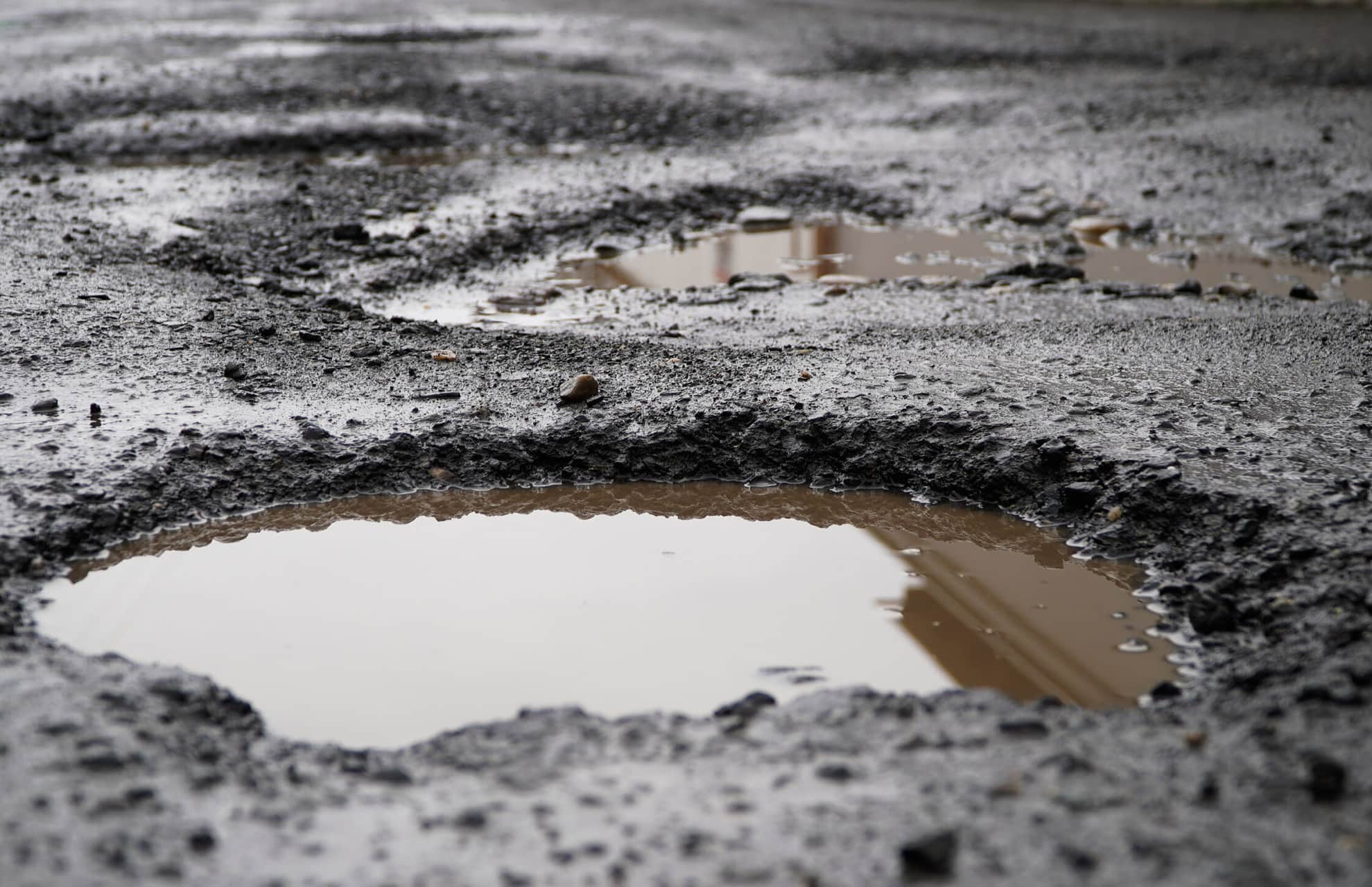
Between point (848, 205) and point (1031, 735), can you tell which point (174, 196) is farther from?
point (1031, 735)

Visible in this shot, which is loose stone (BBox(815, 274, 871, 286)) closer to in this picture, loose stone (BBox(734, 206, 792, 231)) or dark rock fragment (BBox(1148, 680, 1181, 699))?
loose stone (BBox(734, 206, 792, 231))

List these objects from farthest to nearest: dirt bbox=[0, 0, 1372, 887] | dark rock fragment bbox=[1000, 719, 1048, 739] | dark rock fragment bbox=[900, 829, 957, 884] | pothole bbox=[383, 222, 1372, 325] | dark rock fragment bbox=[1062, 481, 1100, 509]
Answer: pothole bbox=[383, 222, 1372, 325]
dark rock fragment bbox=[1062, 481, 1100, 509]
dark rock fragment bbox=[1000, 719, 1048, 739]
dirt bbox=[0, 0, 1372, 887]
dark rock fragment bbox=[900, 829, 957, 884]

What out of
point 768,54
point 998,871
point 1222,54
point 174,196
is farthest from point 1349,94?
point 998,871

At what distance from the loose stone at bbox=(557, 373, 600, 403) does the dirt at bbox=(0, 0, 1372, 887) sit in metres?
0.06

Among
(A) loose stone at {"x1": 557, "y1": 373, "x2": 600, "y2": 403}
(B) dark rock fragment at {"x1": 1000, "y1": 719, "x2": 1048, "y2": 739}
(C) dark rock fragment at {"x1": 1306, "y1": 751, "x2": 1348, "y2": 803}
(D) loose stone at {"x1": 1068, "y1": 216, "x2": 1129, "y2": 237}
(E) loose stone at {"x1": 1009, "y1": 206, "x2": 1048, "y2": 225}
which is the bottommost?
(B) dark rock fragment at {"x1": 1000, "y1": 719, "x2": 1048, "y2": 739}

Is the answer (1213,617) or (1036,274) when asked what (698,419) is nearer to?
(1213,617)

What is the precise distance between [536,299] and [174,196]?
2084mm

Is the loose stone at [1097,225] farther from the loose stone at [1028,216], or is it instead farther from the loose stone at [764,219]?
the loose stone at [764,219]

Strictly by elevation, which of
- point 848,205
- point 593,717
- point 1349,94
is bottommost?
point 593,717

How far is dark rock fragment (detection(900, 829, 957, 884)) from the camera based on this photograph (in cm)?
164

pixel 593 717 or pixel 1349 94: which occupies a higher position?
pixel 1349 94

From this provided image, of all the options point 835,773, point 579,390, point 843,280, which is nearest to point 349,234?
point 843,280

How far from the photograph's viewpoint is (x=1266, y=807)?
173 centimetres

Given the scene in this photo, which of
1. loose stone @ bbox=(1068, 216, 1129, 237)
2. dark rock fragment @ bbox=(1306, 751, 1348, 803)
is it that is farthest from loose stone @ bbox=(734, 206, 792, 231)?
dark rock fragment @ bbox=(1306, 751, 1348, 803)
